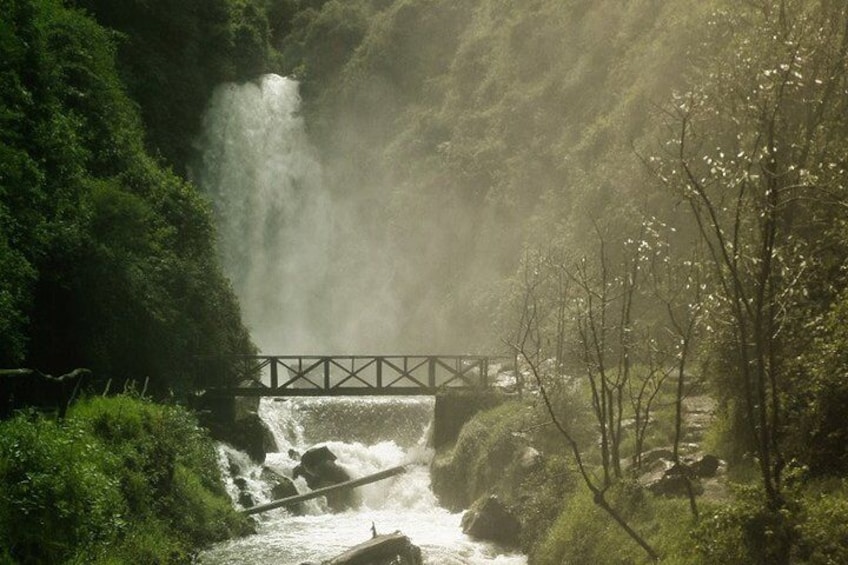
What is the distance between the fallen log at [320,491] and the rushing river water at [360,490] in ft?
1.36

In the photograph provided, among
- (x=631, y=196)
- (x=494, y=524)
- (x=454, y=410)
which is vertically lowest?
(x=494, y=524)

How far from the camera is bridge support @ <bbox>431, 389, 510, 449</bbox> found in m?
29.6

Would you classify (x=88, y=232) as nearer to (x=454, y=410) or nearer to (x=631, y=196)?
(x=454, y=410)

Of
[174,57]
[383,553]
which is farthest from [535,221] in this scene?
[383,553]

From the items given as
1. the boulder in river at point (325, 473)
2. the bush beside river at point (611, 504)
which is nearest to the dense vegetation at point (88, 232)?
the boulder in river at point (325, 473)

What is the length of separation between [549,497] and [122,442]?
29.7ft

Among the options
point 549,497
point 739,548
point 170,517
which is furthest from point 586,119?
point 739,548

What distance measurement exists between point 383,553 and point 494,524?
4.01 m

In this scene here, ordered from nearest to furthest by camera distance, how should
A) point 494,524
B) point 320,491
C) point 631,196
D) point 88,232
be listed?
point 494,524 < point 88,232 < point 320,491 < point 631,196

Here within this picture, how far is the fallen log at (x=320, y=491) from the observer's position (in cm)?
2611

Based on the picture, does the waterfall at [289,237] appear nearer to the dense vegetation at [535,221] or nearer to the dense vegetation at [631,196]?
the dense vegetation at [535,221]

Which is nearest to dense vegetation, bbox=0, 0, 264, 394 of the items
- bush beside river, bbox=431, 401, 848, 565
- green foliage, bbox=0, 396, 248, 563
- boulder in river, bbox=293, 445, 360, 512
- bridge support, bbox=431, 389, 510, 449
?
green foliage, bbox=0, 396, 248, 563

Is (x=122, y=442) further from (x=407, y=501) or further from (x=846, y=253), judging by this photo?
(x=846, y=253)

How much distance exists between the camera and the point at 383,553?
760 inches
